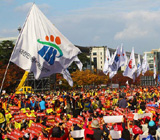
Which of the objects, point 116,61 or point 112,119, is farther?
point 116,61

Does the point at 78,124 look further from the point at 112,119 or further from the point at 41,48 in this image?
the point at 41,48

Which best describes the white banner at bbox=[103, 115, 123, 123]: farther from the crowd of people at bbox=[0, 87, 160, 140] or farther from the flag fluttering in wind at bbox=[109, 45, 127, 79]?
the flag fluttering in wind at bbox=[109, 45, 127, 79]

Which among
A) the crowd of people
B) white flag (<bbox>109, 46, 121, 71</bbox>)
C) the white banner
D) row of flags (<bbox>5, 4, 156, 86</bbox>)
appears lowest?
the crowd of people

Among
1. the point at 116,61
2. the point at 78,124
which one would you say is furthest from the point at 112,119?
the point at 116,61

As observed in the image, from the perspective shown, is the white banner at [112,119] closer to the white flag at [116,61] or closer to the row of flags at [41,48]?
the row of flags at [41,48]

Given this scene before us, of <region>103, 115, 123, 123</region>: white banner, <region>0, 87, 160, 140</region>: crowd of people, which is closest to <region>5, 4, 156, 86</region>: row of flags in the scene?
<region>0, 87, 160, 140</region>: crowd of people

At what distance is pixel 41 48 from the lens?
1223 centimetres

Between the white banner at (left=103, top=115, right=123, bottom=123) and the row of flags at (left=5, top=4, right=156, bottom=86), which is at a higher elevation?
the row of flags at (left=5, top=4, right=156, bottom=86)

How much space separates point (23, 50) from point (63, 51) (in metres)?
1.97

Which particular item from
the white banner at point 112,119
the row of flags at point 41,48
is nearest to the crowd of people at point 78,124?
the white banner at point 112,119

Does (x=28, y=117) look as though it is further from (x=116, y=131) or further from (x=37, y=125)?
(x=116, y=131)

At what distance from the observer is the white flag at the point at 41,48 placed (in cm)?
1139

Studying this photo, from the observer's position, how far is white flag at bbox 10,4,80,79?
11.4 metres

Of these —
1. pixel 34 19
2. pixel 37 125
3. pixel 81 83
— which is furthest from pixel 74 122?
pixel 81 83
